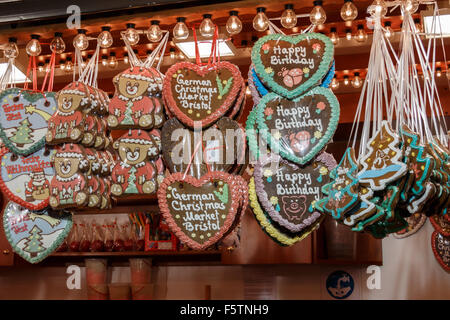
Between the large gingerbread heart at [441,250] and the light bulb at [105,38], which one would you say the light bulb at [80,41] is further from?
the large gingerbread heart at [441,250]

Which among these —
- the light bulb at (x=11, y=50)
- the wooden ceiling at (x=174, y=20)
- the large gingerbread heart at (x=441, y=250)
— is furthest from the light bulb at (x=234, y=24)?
the large gingerbread heart at (x=441, y=250)

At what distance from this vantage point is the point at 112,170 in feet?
5.91

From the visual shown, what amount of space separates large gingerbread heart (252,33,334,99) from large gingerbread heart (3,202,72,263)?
0.83m

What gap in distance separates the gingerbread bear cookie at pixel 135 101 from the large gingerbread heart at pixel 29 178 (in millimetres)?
283

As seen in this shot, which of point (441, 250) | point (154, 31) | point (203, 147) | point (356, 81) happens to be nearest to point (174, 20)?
point (154, 31)

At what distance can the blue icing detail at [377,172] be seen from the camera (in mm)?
1413

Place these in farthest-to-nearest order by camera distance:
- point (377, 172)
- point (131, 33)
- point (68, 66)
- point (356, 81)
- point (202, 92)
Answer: point (356, 81) < point (68, 66) < point (131, 33) < point (202, 92) < point (377, 172)

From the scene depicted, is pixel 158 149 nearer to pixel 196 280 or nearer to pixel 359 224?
pixel 359 224

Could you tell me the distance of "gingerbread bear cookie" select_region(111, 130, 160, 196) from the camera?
1734 mm

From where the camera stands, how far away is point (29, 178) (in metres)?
1.92

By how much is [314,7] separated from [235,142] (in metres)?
0.47

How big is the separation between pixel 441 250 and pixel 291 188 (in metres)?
2.50

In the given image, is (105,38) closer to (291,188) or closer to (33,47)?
(33,47)
